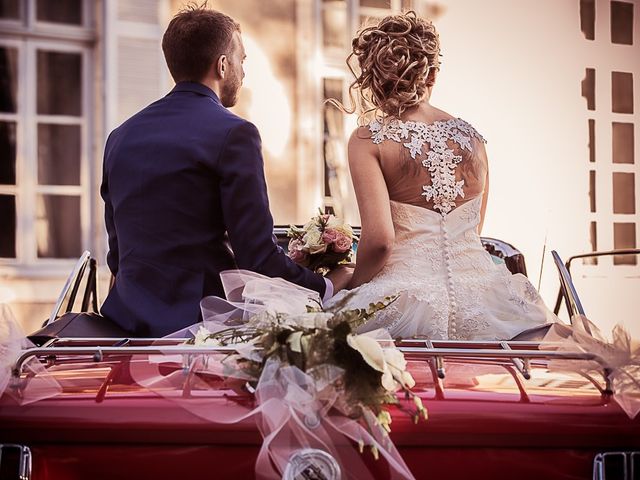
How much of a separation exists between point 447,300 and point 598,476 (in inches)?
41.8

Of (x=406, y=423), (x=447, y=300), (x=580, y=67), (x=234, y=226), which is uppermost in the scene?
(x=580, y=67)

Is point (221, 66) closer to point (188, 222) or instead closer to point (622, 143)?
point (188, 222)

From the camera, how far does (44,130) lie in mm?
7879

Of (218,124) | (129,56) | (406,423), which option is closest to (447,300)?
(218,124)

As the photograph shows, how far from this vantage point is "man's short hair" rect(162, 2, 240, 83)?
116 inches

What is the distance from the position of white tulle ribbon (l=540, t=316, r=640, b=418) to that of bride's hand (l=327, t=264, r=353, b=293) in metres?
1.05

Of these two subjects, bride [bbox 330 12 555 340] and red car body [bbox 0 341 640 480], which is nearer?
red car body [bbox 0 341 640 480]

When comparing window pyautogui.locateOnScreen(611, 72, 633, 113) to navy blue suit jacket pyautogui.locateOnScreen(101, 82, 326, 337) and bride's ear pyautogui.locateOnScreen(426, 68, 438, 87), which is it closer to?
bride's ear pyautogui.locateOnScreen(426, 68, 438, 87)

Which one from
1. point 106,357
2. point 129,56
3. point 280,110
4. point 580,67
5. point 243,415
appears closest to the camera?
point 243,415

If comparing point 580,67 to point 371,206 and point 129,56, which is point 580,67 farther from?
point 371,206

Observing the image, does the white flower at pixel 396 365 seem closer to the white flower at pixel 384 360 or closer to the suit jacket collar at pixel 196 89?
the white flower at pixel 384 360

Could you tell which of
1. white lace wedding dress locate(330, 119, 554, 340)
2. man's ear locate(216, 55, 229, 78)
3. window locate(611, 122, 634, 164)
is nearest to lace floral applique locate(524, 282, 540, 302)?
white lace wedding dress locate(330, 119, 554, 340)

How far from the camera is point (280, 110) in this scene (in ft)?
27.2

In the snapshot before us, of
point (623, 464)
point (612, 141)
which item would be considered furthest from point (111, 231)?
point (612, 141)
